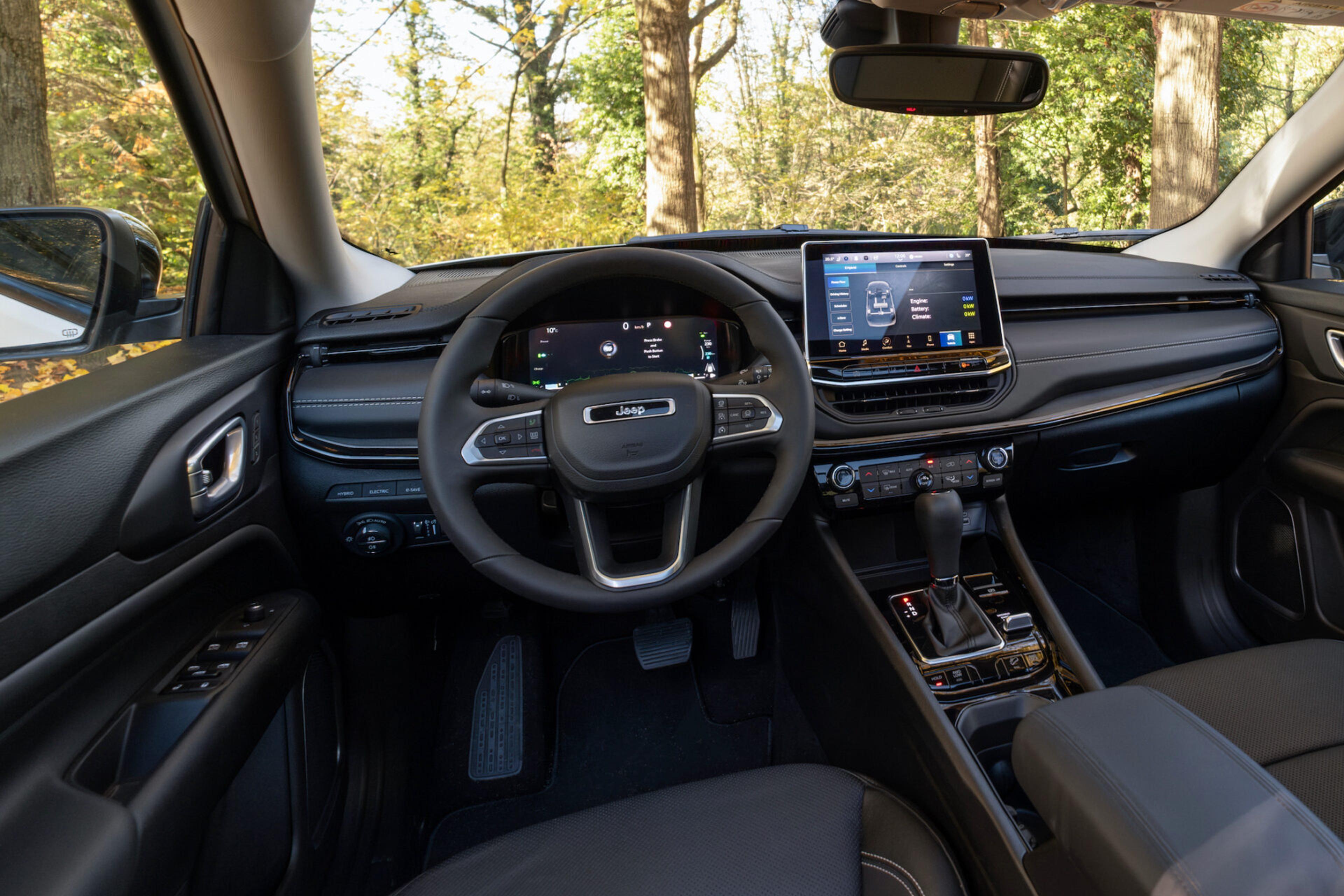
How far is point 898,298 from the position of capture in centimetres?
192

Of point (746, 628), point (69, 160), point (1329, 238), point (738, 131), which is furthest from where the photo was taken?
point (738, 131)

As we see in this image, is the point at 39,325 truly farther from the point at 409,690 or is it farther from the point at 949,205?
the point at 949,205

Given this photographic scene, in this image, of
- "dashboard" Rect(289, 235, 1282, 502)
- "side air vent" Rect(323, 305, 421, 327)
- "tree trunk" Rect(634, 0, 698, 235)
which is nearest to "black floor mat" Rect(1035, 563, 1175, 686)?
"dashboard" Rect(289, 235, 1282, 502)

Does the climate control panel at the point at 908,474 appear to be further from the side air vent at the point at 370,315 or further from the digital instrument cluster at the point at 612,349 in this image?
the side air vent at the point at 370,315

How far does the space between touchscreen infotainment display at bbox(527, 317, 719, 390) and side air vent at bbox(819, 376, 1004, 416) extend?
31 cm

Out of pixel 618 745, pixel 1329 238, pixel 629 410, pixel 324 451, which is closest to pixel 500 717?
pixel 618 745

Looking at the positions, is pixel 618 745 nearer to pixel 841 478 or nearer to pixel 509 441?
pixel 841 478

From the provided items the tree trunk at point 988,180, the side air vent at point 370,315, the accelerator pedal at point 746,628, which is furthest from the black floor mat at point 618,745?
the tree trunk at point 988,180

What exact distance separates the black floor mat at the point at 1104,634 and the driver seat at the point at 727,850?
1.50 meters

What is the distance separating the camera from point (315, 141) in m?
1.60

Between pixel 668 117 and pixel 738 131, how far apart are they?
4.54 m

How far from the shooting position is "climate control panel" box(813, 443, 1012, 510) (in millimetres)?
1912

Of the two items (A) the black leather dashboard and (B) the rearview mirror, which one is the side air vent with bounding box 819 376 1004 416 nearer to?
(A) the black leather dashboard

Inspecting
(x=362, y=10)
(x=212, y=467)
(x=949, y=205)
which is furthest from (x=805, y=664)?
(x=949, y=205)
